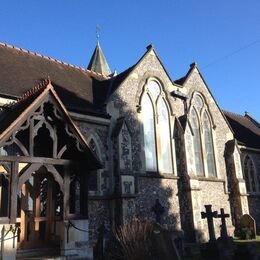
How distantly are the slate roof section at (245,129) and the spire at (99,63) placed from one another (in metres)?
15.0

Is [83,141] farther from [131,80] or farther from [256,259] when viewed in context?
[131,80]

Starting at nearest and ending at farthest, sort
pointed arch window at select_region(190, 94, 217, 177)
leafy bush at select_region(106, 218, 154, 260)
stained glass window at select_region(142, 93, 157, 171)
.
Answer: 1. leafy bush at select_region(106, 218, 154, 260)
2. stained glass window at select_region(142, 93, 157, 171)
3. pointed arch window at select_region(190, 94, 217, 177)

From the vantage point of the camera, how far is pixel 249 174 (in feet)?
68.1

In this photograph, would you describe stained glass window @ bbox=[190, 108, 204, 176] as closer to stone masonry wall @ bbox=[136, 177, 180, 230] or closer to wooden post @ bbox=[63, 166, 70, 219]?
stone masonry wall @ bbox=[136, 177, 180, 230]

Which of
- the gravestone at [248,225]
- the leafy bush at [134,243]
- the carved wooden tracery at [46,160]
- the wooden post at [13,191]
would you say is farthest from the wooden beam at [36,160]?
the gravestone at [248,225]

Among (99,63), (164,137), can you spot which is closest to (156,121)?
(164,137)

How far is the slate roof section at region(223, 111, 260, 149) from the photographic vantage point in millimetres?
21500

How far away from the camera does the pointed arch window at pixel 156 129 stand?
15.5m

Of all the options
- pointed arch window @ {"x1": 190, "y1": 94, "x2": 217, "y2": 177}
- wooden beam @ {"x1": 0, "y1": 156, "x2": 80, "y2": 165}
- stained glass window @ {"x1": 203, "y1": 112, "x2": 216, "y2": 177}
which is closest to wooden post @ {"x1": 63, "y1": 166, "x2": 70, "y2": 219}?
wooden beam @ {"x1": 0, "y1": 156, "x2": 80, "y2": 165}

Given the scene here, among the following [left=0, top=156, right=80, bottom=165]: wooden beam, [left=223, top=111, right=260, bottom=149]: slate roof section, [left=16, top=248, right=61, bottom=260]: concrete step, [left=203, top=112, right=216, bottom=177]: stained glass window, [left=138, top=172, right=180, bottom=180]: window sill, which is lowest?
[left=16, top=248, right=61, bottom=260]: concrete step

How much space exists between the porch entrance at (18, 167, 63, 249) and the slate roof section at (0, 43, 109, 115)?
3.45 m

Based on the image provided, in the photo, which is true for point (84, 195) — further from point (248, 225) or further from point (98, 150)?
point (248, 225)

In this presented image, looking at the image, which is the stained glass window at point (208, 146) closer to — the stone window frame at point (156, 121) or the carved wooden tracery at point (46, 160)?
the stone window frame at point (156, 121)

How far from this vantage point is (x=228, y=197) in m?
18.2
